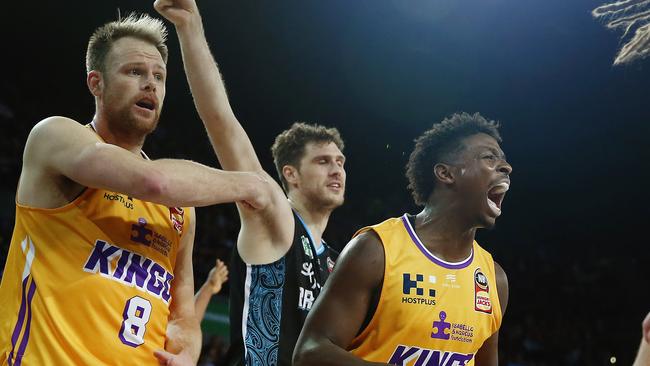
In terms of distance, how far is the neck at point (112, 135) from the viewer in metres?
2.56

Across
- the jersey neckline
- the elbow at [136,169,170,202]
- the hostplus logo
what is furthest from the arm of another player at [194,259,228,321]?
the elbow at [136,169,170,202]

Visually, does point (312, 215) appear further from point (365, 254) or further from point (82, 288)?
point (82, 288)

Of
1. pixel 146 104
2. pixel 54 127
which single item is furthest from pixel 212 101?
pixel 54 127

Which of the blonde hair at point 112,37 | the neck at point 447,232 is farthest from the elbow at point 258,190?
the neck at point 447,232

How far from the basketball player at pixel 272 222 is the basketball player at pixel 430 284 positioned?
470 millimetres

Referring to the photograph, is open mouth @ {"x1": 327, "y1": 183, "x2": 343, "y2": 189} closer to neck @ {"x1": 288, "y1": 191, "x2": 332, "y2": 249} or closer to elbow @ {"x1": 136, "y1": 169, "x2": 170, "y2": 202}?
neck @ {"x1": 288, "y1": 191, "x2": 332, "y2": 249}

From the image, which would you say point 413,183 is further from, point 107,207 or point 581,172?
point 581,172

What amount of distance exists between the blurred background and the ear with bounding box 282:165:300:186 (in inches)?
212

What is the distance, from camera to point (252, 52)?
13.5m

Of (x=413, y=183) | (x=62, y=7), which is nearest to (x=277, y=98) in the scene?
(x=62, y=7)

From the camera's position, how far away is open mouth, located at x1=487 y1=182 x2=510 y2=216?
330 cm

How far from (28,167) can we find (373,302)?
1415mm

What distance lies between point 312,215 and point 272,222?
40.1 inches

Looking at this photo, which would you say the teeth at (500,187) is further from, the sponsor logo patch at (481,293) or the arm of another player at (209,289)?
the arm of another player at (209,289)
